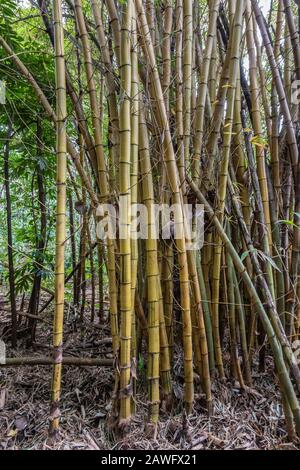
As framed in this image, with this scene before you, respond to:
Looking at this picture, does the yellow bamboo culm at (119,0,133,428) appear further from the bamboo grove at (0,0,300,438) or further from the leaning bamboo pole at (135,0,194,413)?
the leaning bamboo pole at (135,0,194,413)

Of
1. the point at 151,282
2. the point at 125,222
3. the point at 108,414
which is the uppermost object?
the point at 125,222

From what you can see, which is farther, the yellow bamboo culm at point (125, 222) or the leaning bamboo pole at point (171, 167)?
the leaning bamboo pole at point (171, 167)

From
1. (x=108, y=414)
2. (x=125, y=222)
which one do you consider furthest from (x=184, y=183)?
(x=108, y=414)

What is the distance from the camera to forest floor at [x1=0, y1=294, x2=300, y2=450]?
119cm

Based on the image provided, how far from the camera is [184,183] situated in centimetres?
130

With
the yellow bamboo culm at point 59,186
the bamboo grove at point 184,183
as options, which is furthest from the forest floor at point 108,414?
the yellow bamboo culm at point 59,186

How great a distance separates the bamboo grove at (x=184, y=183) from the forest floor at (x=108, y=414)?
52 millimetres

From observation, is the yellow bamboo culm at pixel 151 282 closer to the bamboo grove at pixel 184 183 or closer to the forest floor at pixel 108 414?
the bamboo grove at pixel 184 183

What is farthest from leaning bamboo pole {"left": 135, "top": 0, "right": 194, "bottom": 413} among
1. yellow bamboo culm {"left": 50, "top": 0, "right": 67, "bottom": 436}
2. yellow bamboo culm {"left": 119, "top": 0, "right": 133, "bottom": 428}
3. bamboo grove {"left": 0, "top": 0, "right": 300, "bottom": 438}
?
yellow bamboo culm {"left": 50, "top": 0, "right": 67, "bottom": 436}

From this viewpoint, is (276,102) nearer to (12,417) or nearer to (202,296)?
(202,296)

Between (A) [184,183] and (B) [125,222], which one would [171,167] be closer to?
(A) [184,183]

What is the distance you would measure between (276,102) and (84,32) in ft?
2.80

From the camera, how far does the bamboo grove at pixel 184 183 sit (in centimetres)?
113

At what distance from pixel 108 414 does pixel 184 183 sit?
898mm
